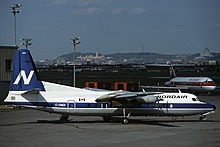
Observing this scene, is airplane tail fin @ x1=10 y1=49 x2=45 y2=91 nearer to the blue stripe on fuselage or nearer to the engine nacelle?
the blue stripe on fuselage

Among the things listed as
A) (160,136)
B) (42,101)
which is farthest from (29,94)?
(160,136)

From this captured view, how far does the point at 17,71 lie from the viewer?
108 ft

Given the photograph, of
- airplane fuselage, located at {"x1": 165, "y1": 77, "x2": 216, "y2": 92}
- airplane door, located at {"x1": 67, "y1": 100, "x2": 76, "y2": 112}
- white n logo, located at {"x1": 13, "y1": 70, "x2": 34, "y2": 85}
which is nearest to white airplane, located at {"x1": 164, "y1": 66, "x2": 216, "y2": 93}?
airplane fuselage, located at {"x1": 165, "y1": 77, "x2": 216, "y2": 92}

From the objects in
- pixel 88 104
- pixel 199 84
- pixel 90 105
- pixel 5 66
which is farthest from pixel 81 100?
pixel 199 84

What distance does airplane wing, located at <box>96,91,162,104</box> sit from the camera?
107ft

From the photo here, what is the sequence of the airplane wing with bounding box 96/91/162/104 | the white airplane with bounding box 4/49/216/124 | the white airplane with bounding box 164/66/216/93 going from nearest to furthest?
1. the white airplane with bounding box 4/49/216/124
2. the airplane wing with bounding box 96/91/162/104
3. the white airplane with bounding box 164/66/216/93

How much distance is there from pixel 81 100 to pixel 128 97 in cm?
377

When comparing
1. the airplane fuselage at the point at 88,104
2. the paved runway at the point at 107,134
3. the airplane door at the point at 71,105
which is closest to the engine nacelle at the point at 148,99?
the airplane fuselage at the point at 88,104

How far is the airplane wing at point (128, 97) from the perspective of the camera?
3266 centimetres

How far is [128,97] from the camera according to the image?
108ft

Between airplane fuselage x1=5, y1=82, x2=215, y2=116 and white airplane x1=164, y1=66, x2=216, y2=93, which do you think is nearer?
airplane fuselage x1=5, y1=82, x2=215, y2=116

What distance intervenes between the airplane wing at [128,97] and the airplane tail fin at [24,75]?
5072mm

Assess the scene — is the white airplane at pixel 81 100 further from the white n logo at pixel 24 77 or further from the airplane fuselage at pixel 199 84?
the airplane fuselage at pixel 199 84

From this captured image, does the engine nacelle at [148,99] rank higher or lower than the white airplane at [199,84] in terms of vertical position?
lower
